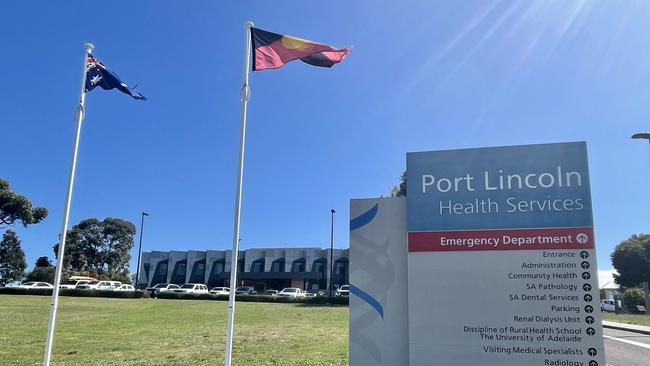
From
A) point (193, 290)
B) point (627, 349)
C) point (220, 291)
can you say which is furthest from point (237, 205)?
point (220, 291)

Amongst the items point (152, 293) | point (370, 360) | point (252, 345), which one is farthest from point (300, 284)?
point (370, 360)

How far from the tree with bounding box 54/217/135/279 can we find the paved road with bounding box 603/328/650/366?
8532cm

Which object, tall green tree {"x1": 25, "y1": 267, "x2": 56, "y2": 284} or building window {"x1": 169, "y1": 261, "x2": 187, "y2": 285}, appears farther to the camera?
building window {"x1": 169, "y1": 261, "x2": 187, "y2": 285}

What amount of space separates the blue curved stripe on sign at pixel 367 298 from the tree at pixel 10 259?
234 feet

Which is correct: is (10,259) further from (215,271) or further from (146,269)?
(215,271)

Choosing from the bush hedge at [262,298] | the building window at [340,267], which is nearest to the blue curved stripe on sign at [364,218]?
the bush hedge at [262,298]

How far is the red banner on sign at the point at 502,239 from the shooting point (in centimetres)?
589

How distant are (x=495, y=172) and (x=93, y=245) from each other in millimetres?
95585

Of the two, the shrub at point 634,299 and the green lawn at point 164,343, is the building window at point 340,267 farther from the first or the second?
the green lawn at point 164,343

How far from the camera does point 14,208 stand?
58.7 metres

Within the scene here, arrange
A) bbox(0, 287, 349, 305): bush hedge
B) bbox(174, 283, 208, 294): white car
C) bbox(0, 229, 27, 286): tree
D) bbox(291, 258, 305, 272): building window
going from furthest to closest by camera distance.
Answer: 1. bbox(291, 258, 305, 272): building window
2. bbox(0, 229, 27, 286): tree
3. bbox(174, 283, 208, 294): white car
4. bbox(0, 287, 349, 305): bush hedge

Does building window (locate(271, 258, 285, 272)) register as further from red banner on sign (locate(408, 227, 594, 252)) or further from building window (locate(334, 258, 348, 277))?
red banner on sign (locate(408, 227, 594, 252))

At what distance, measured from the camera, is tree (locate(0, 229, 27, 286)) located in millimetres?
65500

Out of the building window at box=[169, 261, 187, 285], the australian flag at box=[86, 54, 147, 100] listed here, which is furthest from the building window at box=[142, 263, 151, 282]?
the australian flag at box=[86, 54, 147, 100]
